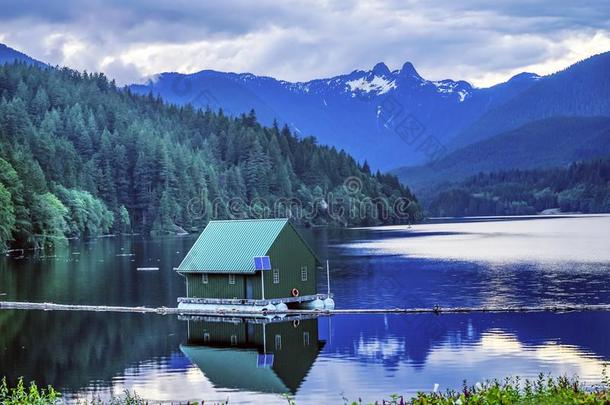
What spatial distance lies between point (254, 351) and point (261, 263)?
40.2 ft

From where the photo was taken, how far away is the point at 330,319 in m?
65.4

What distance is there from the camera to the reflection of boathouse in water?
146ft

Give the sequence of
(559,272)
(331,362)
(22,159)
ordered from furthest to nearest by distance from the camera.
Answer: (22,159) → (559,272) → (331,362)

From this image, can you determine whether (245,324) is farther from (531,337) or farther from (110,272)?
(110,272)

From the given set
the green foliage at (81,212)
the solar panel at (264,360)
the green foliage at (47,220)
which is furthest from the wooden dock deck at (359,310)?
the green foliage at (81,212)

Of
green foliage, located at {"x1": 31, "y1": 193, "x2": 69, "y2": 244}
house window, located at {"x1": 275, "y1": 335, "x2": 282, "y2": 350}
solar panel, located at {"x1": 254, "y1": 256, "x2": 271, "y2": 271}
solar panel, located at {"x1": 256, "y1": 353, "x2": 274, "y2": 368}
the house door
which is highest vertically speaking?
green foliage, located at {"x1": 31, "y1": 193, "x2": 69, "y2": 244}

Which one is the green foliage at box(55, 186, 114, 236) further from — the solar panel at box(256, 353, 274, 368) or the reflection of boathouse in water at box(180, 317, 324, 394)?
the solar panel at box(256, 353, 274, 368)

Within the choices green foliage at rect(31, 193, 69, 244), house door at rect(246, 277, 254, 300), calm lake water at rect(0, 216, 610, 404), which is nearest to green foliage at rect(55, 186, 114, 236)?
green foliage at rect(31, 193, 69, 244)

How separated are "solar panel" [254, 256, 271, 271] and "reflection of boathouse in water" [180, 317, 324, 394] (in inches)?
137

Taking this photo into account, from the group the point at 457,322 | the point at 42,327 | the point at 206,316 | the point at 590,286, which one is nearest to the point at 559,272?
the point at 590,286

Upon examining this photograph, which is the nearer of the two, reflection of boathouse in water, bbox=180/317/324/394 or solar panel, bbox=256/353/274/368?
reflection of boathouse in water, bbox=180/317/324/394

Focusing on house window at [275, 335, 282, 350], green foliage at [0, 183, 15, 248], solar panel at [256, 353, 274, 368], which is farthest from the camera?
green foliage at [0, 183, 15, 248]

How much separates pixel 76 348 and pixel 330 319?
712 inches

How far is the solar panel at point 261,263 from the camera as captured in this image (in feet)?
211
